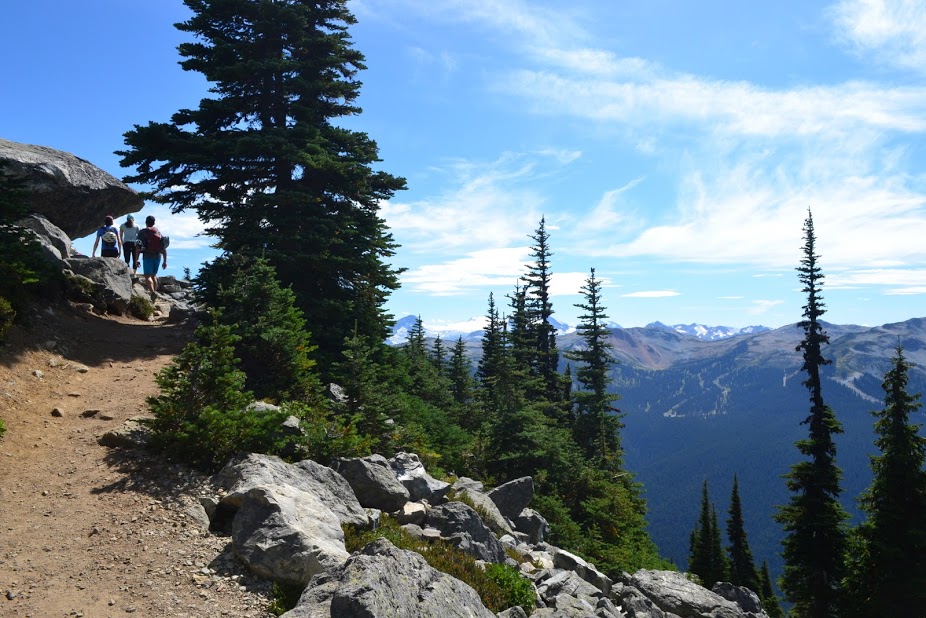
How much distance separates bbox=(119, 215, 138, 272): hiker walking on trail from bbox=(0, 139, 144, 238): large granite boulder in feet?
3.26

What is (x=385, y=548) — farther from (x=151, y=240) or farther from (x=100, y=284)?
(x=151, y=240)

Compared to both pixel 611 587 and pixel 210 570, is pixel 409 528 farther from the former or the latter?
pixel 611 587

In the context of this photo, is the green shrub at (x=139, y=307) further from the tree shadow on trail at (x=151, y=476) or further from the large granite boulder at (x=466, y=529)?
the large granite boulder at (x=466, y=529)

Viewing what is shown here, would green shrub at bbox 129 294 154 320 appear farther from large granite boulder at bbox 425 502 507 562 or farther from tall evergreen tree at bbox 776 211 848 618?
tall evergreen tree at bbox 776 211 848 618

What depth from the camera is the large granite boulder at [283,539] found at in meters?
7.15

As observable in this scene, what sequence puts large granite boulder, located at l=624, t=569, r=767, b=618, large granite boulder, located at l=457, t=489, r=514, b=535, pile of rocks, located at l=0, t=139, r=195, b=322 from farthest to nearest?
pile of rocks, located at l=0, t=139, r=195, b=322, large granite boulder, located at l=624, t=569, r=767, b=618, large granite boulder, located at l=457, t=489, r=514, b=535

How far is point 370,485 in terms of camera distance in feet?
35.9

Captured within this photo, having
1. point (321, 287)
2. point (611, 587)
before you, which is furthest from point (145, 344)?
point (611, 587)

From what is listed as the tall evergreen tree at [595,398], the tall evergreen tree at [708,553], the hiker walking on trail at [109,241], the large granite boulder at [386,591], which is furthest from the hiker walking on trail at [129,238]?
the tall evergreen tree at [708,553]

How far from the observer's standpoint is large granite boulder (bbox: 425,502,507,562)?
10703mm

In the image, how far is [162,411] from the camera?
949cm

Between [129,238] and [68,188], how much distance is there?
9.31 ft

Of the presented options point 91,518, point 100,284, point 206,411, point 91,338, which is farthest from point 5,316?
point 91,518

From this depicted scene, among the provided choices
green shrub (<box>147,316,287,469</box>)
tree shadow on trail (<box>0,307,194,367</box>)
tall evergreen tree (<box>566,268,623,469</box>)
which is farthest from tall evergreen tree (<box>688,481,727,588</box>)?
green shrub (<box>147,316,287,469</box>)
